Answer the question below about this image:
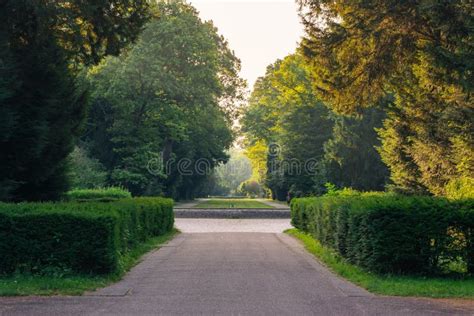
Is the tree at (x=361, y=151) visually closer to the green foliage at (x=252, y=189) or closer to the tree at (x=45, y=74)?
the tree at (x=45, y=74)

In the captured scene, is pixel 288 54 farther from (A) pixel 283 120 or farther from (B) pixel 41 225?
(B) pixel 41 225

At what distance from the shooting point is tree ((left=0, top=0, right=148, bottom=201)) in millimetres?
17266

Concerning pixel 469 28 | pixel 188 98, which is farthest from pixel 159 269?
pixel 188 98

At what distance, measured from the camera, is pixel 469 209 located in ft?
40.9

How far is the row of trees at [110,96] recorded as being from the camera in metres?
18.0

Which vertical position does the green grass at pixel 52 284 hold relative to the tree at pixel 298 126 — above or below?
below

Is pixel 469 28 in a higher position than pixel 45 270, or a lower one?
higher

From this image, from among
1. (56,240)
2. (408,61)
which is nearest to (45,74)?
(56,240)

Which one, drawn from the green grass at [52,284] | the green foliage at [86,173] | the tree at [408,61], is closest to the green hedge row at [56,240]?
the green grass at [52,284]

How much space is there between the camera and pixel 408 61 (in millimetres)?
21078

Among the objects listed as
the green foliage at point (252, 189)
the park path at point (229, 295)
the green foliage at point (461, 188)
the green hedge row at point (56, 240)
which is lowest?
the park path at point (229, 295)

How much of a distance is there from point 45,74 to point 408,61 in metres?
11.5

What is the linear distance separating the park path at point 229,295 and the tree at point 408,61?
7119 millimetres

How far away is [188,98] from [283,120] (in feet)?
51.3
